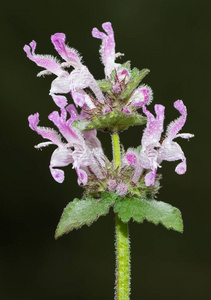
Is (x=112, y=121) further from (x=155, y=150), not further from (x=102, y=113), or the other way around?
(x=155, y=150)

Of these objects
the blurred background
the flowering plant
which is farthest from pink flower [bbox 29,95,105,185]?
the blurred background

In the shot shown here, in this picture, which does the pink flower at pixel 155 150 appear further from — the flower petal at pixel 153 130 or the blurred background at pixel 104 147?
the blurred background at pixel 104 147

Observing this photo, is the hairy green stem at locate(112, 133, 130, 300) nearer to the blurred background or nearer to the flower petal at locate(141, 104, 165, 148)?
the flower petal at locate(141, 104, 165, 148)

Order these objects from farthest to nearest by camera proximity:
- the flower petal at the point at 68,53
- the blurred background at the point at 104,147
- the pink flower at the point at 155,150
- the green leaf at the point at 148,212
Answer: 1. the blurred background at the point at 104,147
2. the flower petal at the point at 68,53
3. the pink flower at the point at 155,150
4. the green leaf at the point at 148,212

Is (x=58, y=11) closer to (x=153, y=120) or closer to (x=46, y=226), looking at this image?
(x=46, y=226)

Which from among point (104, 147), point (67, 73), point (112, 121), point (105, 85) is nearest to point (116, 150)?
point (112, 121)

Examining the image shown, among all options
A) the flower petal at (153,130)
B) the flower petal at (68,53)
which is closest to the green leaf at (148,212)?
the flower petal at (153,130)
